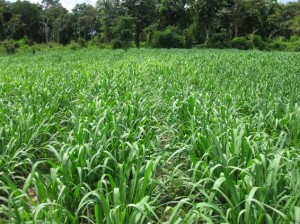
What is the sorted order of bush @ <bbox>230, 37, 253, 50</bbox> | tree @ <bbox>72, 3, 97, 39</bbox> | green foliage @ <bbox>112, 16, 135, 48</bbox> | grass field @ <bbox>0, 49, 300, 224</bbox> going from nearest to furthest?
grass field @ <bbox>0, 49, 300, 224</bbox>
green foliage @ <bbox>112, 16, 135, 48</bbox>
bush @ <bbox>230, 37, 253, 50</bbox>
tree @ <bbox>72, 3, 97, 39</bbox>

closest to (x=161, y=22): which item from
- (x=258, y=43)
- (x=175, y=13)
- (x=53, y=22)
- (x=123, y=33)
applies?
(x=175, y=13)

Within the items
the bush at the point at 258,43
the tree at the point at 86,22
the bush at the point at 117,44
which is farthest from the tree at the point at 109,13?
the bush at the point at 258,43

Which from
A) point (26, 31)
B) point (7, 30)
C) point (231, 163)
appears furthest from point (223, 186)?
point (26, 31)

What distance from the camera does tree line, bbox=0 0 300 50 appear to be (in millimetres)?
37406

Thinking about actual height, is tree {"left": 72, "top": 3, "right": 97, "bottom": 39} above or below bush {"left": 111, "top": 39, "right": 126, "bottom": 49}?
above

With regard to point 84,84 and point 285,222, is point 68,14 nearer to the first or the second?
point 84,84

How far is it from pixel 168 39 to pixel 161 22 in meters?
8.37

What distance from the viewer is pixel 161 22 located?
4362 centimetres

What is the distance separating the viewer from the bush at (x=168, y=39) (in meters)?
36.1

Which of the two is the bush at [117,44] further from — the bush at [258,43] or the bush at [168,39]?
the bush at [258,43]

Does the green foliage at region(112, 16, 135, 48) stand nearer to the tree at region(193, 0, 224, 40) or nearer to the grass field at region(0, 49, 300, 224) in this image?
the tree at region(193, 0, 224, 40)

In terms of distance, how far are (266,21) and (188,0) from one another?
14887 millimetres

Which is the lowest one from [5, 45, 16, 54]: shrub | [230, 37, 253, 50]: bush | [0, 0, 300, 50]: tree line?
[5, 45, 16, 54]: shrub

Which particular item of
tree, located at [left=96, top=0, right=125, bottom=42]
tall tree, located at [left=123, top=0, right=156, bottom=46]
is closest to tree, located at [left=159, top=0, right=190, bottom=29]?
tall tree, located at [left=123, top=0, right=156, bottom=46]
